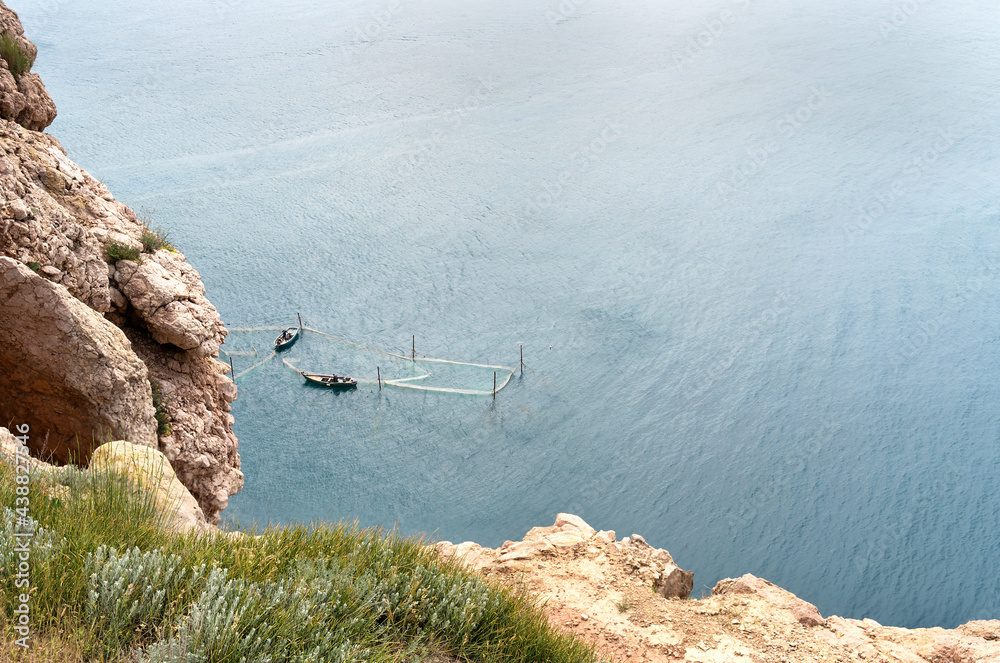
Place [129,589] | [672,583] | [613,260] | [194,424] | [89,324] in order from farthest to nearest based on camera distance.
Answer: [613,260] < [194,424] < [672,583] < [89,324] < [129,589]

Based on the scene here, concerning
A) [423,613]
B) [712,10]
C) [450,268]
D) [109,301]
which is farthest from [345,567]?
[712,10]

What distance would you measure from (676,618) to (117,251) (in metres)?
10.5

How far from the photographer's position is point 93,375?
33.7 feet

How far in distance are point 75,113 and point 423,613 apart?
2241 inches

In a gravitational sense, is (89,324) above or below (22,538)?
above

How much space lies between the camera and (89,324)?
10.4m

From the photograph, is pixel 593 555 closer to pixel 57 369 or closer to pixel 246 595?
pixel 246 595

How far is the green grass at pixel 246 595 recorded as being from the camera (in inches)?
194

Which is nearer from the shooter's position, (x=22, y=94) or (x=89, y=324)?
(x=89, y=324)

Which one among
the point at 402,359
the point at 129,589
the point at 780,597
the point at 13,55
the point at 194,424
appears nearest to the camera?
the point at 129,589

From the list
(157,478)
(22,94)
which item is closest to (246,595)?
(157,478)

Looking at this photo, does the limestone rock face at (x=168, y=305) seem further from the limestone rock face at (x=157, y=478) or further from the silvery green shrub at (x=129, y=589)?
the silvery green shrub at (x=129, y=589)

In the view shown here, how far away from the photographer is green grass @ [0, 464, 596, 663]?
4.93m

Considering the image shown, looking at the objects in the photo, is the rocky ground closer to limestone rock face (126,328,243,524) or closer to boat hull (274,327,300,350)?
limestone rock face (126,328,243,524)
